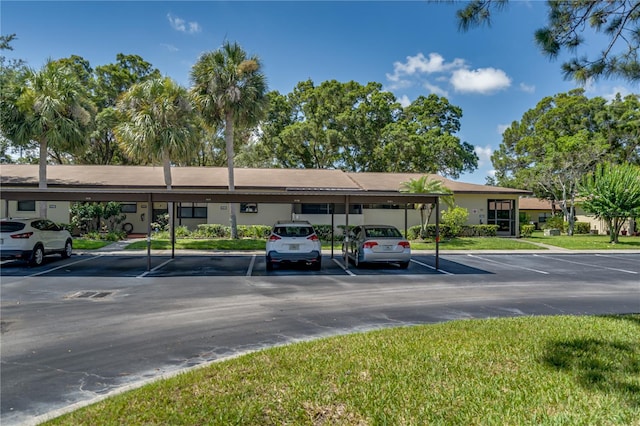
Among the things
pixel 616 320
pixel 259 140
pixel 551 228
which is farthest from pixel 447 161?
pixel 616 320

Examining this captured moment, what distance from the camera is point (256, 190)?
24109 millimetres

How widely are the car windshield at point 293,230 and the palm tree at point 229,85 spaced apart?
9.68 meters

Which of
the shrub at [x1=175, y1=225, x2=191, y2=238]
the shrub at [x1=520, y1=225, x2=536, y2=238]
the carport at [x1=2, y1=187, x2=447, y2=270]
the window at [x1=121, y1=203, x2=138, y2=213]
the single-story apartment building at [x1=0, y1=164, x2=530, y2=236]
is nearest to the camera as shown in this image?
the carport at [x1=2, y1=187, x2=447, y2=270]

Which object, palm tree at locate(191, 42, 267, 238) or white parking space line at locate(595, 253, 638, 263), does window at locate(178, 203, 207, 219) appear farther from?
white parking space line at locate(595, 253, 638, 263)

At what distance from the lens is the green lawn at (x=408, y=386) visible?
371 cm

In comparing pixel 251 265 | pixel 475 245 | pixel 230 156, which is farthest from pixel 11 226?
pixel 475 245

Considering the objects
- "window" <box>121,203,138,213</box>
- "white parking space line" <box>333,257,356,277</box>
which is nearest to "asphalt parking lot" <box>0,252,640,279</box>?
"white parking space line" <box>333,257,356,277</box>

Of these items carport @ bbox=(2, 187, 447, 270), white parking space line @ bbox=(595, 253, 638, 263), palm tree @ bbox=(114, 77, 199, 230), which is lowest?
white parking space line @ bbox=(595, 253, 638, 263)

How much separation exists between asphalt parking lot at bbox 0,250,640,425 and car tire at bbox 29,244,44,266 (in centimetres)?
29

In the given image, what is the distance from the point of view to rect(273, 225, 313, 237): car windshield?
44.3 feet

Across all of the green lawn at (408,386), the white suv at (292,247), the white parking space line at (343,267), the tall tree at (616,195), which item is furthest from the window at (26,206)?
the tall tree at (616,195)

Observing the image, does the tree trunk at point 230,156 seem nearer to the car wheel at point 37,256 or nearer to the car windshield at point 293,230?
the car windshield at point 293,230

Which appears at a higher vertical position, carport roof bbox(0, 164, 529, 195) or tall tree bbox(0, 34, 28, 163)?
tall tree bbox(0, 34, 28, 163)

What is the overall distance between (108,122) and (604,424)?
37.2 meters
